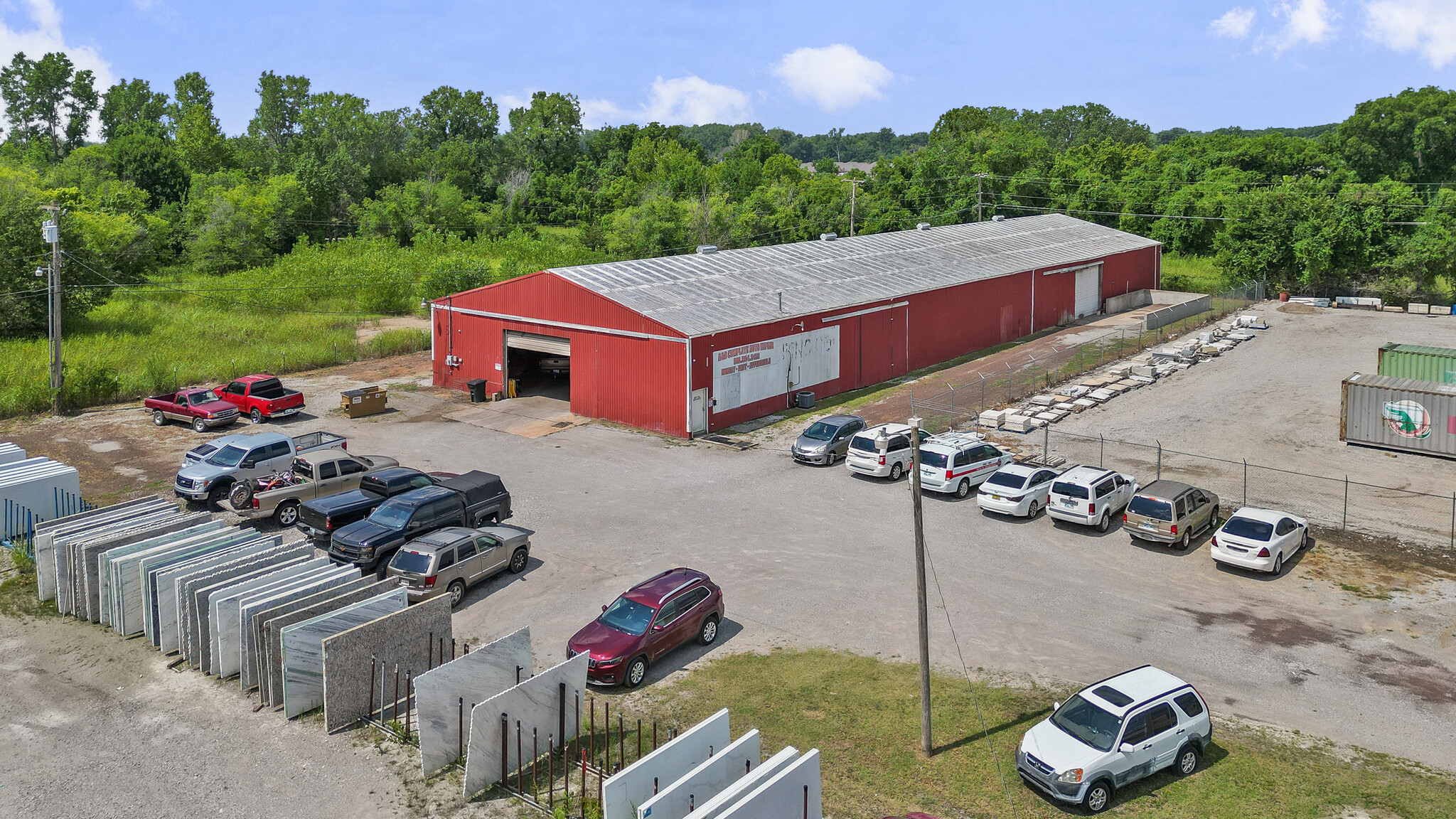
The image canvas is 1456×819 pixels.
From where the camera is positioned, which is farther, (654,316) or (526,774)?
(654,316)

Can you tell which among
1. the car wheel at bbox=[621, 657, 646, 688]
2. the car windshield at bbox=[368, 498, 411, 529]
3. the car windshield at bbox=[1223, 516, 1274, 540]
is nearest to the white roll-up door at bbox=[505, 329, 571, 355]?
the car windshield at bbox=[368, 498, 411, 529]

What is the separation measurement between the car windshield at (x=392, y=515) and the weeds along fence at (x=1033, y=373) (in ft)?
61.8

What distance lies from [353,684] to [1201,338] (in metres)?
44.1

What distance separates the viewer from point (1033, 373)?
42.8 m

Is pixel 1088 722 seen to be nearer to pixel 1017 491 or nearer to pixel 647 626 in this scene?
pixel 647 626

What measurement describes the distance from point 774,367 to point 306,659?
23821 millimetres

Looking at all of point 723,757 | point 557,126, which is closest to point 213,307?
point 723,757

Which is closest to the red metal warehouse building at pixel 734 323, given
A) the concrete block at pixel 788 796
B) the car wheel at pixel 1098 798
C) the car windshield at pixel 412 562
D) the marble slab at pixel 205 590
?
the car windshield at pixel 412 562

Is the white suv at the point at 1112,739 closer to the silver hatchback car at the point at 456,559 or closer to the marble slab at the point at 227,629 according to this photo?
the silver hatchback car at the point at 456,559

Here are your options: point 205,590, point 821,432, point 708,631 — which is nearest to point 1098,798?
point 708,631

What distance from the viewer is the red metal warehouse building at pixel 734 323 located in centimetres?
3612

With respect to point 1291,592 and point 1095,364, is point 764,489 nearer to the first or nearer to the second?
point 1291,592

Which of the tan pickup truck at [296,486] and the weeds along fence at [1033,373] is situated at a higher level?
Result: the weeds along fence at [1033,373]

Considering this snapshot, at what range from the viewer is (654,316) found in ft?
119
